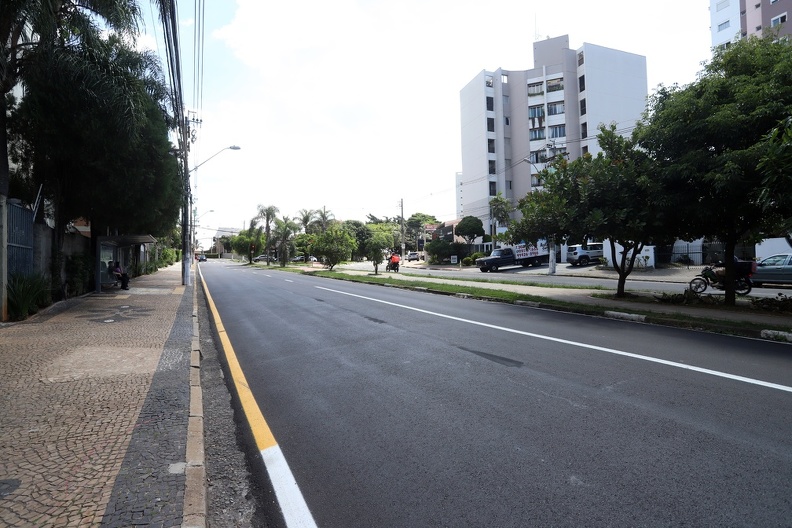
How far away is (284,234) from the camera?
58344mm

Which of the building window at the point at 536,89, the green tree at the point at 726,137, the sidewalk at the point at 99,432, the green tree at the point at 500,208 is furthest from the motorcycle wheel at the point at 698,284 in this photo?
the building window at the point at 536,89

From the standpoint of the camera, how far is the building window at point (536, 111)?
54812 mm

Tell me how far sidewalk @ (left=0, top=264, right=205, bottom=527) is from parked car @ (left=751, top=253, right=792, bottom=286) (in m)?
22.6

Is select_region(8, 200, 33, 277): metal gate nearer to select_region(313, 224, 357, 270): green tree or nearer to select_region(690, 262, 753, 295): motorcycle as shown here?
select_region(690, 262, 753, 295): motorcycle

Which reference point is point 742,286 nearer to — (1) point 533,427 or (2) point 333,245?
(1) point 533,427

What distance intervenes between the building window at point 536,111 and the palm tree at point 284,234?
109 feet

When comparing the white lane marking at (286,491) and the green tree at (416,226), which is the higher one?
the green tree at (416,226)

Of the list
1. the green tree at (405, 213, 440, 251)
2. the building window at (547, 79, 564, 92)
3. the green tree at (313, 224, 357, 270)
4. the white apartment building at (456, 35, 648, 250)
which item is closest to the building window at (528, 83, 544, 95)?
the white apartment building at (456, 35, 648, 250)

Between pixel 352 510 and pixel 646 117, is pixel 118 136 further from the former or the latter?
pixel 646 117

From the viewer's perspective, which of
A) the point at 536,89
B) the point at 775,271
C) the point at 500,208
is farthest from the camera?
the point at 536,89

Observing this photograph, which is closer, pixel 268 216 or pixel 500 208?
pixel 500 208

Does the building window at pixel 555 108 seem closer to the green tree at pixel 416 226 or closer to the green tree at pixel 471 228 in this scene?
the green tree at pixel 471 228

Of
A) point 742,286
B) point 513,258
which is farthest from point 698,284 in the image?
point 513,258

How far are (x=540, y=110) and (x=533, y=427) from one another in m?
57.2
